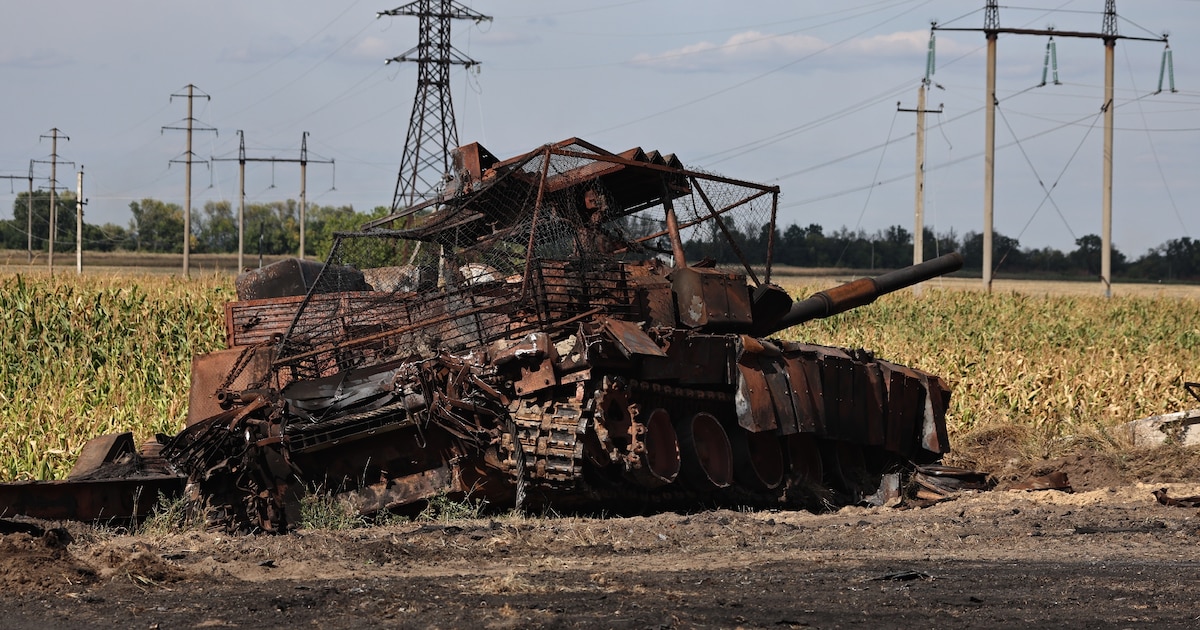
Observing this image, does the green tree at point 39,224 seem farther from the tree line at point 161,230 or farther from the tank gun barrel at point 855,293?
the tank gun barrel at point 855,293

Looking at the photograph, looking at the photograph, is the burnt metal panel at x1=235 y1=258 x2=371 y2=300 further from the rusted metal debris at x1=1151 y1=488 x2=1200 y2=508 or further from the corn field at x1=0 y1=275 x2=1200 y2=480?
the rusted metal debris at x1=1151 y1=488 x2=1200 y2=508

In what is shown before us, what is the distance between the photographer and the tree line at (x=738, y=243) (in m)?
19.8

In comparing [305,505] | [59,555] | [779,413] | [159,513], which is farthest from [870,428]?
[59,555]

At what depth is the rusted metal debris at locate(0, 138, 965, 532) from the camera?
445 inches

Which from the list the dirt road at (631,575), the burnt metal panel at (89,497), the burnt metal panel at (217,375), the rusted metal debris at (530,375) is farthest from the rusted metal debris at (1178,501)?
the burnt metal panel at (89,497)

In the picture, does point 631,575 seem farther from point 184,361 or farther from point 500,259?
point 184,361

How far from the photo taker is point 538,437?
438 inches

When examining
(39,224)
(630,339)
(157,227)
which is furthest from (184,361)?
(157,227)

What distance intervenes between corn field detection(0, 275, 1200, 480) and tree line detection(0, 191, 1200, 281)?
3063mm

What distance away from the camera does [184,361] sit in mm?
20453

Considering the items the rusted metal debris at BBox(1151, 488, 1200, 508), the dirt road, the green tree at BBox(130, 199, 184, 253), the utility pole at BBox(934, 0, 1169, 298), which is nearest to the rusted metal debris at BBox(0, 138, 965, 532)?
the dirt road

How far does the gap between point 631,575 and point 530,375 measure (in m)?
3.44

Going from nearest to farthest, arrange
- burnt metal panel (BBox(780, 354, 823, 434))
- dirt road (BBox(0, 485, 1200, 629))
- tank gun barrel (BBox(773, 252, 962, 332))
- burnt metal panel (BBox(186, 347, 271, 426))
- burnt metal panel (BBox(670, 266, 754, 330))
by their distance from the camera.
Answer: dirt road (BBox(0, 485, 1200, 629)) < burnt metal panel (BBox(186, 347, 271, 426)) < burnt metal panel (BBox(670, 266, 754, 330)) < burnt metal panel (BBox(780, 354, 823, 434)) < tank gun barrel (BBox(773, 252, 962, 332))

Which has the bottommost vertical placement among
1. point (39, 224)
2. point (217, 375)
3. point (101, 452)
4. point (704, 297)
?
point (101, 452)
